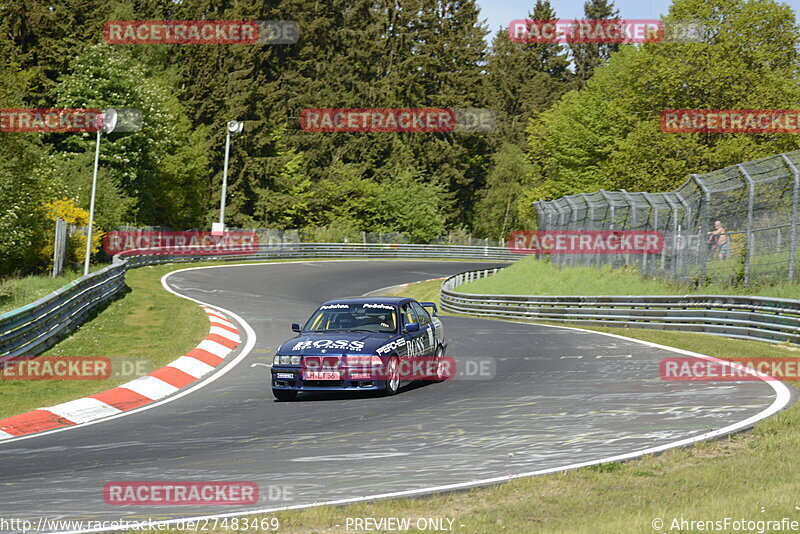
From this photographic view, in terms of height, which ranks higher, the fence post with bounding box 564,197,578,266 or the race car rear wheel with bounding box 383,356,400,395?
the fence post with bounding box 564,197,578,266

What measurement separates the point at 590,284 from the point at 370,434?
76.2 feet

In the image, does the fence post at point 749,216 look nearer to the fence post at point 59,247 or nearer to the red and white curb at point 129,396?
the red and white curb at point 129,396

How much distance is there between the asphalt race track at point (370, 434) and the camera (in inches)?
277

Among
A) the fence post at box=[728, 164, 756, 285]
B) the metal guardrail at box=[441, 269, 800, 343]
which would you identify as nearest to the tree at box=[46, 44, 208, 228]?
the metal guardrail at box=[441, 269, 800, 343]

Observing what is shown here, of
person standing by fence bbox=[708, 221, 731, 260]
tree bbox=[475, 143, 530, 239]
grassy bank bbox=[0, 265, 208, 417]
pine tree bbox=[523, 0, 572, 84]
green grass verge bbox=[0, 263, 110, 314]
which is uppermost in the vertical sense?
pine tree bbox=[523, 0, 572, 84]

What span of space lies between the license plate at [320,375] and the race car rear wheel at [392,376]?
2.17 ft

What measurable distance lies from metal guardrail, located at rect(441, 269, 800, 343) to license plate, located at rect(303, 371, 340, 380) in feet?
30.8

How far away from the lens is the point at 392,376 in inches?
488

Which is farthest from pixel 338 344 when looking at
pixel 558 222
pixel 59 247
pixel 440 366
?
pixel 558 222

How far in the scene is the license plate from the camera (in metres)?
12.1

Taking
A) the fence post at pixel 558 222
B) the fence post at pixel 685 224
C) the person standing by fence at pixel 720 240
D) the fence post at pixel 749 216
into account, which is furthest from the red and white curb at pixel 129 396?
the fence post at pixel 558 222

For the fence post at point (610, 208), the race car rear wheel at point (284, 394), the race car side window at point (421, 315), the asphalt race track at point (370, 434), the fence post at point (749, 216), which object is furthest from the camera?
the fence post at point (610, 208)

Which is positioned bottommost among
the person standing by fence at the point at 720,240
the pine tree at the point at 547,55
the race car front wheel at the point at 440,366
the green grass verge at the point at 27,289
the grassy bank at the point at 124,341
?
the grassy bank at the point at 124,341

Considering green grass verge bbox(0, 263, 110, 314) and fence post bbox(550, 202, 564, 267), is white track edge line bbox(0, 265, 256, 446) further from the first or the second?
fence post bbox(550, 202, 564, 267)
